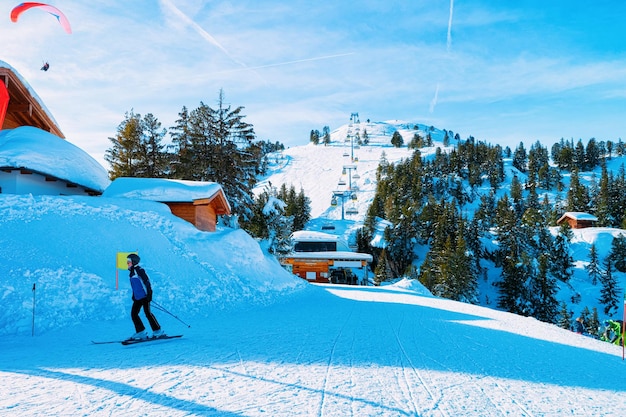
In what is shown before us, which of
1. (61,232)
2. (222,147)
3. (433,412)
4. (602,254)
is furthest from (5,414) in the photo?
(602,254)

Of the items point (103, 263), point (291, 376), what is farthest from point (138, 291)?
point (103, 263)

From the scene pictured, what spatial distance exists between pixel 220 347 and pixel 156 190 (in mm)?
13321

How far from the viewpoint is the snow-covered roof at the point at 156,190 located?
18766 millimetres

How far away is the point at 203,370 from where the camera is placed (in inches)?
230

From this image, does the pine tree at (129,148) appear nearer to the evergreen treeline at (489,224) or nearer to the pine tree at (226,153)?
the pine tree at (226,153)

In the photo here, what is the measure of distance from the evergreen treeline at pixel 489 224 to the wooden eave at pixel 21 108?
43.4m

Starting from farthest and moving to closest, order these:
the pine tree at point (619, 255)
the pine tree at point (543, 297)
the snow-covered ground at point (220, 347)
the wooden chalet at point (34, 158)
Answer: the pine tree at point (619, 255) → the pine tree at point (543, 297) → the wooden chalet at point (34, 158) → the snow-covered ground at point (220, 347)

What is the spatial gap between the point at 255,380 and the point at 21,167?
A: 17.1 meters

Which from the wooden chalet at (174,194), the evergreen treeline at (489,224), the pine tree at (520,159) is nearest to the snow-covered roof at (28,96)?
the wooden chalet at (174,194)

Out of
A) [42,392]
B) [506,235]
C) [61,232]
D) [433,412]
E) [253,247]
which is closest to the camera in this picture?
[433,412]

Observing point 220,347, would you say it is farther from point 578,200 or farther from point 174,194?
point 578,200

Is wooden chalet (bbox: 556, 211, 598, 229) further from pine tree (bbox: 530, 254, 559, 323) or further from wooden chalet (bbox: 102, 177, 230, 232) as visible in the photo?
wooden chalet (bbox: 102, 177, 230, 232)

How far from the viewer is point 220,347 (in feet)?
24.6

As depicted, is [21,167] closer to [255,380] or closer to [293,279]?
[293,279]
